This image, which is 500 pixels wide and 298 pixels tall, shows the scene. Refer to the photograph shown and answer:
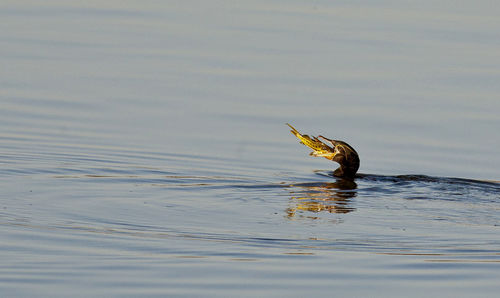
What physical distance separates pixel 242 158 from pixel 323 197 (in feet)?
5.69

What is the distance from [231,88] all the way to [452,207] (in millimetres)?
6027

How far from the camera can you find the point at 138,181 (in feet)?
36.4

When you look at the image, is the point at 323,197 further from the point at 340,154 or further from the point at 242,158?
the point at 242,158

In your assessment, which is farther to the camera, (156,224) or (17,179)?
(17,179)

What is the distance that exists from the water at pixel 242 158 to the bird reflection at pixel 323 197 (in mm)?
42

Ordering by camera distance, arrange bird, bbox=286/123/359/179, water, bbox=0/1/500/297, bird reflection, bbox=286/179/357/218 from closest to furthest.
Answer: water, bbox=0/1/500/297 < bird reflection, bbox=286/179/357/218 < bird, bbox=286/123/359/179

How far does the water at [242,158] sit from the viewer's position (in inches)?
→ 308

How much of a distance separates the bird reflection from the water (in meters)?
0.04

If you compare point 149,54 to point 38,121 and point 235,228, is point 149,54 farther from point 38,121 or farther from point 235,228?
point 235,228

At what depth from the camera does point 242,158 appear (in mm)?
12398

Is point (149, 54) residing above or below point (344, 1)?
below

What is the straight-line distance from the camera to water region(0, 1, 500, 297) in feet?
25.6

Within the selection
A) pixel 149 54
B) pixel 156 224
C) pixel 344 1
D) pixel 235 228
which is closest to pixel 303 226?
pixel 235 228

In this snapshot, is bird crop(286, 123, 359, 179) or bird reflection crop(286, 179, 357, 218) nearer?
bird reflection crop(286, 179, 357, 218)
